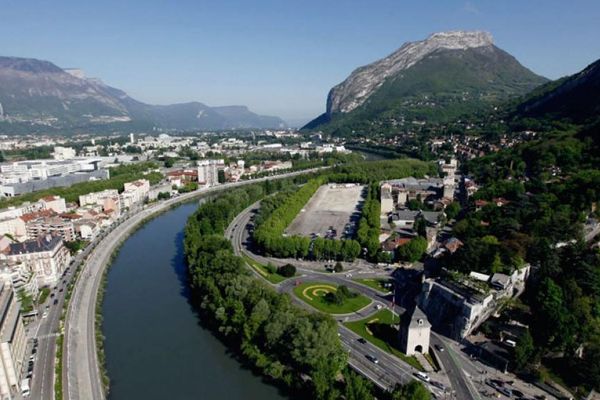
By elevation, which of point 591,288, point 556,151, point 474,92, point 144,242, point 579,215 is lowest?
point 144,242

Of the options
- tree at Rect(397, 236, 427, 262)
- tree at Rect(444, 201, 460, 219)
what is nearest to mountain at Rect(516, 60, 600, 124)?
tree at Rect(444, 201, 460, 219)

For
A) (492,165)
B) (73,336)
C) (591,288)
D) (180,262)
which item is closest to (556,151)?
(492,165)

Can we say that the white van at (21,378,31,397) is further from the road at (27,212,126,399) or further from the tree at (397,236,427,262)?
the tree at (397,236,427,262)

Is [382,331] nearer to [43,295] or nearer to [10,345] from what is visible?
[10,345]

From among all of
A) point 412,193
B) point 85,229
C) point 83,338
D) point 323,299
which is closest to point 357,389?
point 323,299

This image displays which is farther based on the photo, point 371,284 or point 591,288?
point 371,284

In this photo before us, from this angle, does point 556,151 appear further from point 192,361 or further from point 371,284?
point 192,361

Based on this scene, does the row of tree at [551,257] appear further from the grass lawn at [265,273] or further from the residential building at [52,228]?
the residential building at [52,228]
